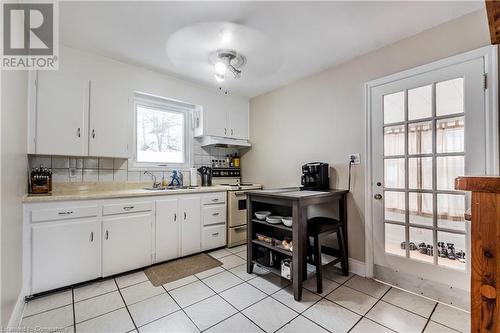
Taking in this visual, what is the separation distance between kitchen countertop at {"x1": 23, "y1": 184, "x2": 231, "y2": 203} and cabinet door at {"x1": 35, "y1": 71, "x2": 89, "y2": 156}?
1.44 ft

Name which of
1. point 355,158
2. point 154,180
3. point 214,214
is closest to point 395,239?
point 355,158

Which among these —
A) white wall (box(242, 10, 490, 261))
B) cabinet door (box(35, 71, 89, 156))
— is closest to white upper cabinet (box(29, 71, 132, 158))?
cabinet door (box(35, 71, 89, 156))

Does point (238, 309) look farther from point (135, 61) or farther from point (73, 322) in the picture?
point (135, 61)

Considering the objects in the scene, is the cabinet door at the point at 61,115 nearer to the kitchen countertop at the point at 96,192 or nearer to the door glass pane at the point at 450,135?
the kitchen countertop at the point at 96,192

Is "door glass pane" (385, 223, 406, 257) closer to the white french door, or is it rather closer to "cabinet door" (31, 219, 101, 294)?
the white french door

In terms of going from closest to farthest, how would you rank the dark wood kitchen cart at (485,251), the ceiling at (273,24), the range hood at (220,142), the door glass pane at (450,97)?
the dark wood kitchen cart at (485,251) < the ceiling at (273,24) < the door glass pane at (450,97) < the range hood at (220,142)

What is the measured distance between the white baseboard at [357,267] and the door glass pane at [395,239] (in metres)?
0.32

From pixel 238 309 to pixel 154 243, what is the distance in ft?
4.27

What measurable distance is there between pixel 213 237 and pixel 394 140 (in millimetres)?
2505

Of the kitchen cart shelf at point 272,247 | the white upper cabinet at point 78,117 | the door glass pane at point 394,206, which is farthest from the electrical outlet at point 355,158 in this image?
the white upper cabinet at point 78,117

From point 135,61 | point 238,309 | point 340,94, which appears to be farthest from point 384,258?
point 135,61

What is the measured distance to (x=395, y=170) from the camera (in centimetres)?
220

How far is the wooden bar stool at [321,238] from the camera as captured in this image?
6.63ft

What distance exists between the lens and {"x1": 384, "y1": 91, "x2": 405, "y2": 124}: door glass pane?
2.16m
